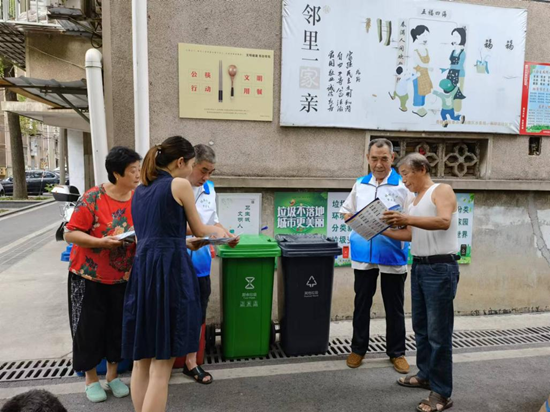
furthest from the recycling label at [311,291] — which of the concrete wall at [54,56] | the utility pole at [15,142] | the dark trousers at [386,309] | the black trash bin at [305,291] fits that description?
the utility pole at [15,142]

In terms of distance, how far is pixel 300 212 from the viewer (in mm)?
4621

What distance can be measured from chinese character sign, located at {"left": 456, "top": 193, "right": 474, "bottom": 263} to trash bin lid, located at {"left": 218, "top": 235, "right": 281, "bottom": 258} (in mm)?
2566

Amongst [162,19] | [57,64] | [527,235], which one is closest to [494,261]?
[527,235]

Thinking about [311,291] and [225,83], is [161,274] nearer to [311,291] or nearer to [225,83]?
[311,291]

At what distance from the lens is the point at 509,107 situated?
495 centimetres

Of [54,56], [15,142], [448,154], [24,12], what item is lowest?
[448,154]

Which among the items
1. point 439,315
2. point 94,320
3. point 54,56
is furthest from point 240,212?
point 54,56

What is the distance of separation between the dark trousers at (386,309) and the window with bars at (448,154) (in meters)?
1.89

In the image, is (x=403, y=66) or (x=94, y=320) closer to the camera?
(x=94, y=320)

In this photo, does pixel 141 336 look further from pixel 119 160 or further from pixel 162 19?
pixel 162 19

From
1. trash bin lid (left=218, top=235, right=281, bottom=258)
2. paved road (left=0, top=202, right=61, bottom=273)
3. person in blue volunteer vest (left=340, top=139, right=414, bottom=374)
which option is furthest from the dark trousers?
paved road (left=0, top=202, right=61, bottom=273)

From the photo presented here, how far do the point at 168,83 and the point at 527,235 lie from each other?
15.2ft

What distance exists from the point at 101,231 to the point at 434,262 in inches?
91.4

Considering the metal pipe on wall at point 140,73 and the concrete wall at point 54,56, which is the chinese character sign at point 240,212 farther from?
the concrete wall at point 54,56
